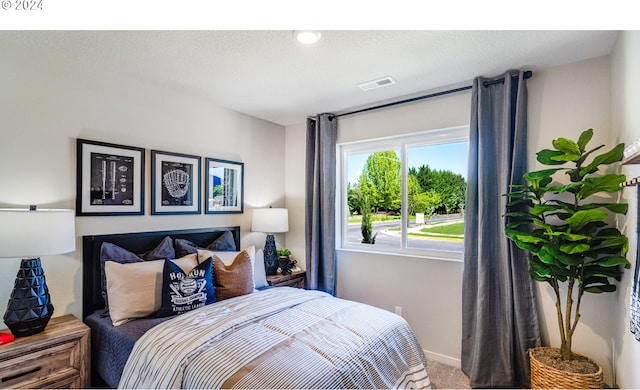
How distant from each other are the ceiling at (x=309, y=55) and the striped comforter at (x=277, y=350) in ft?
5.78

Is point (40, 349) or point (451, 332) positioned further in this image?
point (451, 332)

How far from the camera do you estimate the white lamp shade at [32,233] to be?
1700mm

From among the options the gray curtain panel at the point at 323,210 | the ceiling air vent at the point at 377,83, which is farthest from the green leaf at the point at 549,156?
the gray curtain panel at the point at 323,210

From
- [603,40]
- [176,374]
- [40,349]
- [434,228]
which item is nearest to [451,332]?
[434,228]

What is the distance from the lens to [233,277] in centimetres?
253

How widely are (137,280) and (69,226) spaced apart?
1.81 feet

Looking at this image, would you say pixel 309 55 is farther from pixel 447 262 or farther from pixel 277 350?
pixel 447 262

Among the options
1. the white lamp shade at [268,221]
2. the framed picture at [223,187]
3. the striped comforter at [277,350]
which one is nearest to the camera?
the striped comforter at [277,350]

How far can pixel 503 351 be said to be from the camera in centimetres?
236

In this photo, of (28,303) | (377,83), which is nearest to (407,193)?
(377,83)

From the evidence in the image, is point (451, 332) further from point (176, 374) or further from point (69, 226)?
point (69, 226)

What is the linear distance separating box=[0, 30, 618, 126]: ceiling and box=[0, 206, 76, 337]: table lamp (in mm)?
1120

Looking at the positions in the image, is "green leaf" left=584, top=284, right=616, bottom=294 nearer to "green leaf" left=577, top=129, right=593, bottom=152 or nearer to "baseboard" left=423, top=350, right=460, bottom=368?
"green leaf" left=577, top=129, right=593, bottom=152

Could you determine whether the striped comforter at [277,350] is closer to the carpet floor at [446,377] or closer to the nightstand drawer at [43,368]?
the nightstand drawer at [43,368]
